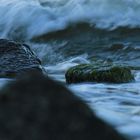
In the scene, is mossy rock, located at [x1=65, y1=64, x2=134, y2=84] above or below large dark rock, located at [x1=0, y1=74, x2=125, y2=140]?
above

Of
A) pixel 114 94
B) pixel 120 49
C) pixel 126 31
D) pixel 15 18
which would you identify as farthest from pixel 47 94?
pixel 15 18

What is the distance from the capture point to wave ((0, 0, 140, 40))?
1278 centimetres

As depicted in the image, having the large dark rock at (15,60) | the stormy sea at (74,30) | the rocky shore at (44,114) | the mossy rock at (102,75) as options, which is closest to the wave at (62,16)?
the stormy sea at (74,30)

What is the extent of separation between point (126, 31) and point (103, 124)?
397 inches

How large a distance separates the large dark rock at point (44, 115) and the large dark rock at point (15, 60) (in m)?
4.87

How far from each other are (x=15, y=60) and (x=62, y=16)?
19.7 feet

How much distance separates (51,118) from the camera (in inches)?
83.3

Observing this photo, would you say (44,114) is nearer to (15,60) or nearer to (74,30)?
(15,60)

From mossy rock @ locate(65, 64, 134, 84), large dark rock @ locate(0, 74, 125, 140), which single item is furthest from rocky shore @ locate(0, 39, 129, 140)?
mossy rock @ locate(65, 64, 134, 84)

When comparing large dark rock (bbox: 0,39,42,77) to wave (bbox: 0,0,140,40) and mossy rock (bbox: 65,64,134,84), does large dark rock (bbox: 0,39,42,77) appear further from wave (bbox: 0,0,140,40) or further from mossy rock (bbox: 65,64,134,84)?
wave (bbox: 0,0,140,40)

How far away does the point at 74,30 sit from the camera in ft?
42.1

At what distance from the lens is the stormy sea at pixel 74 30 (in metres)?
10.3

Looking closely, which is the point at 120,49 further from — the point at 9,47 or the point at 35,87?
the point at 35,87

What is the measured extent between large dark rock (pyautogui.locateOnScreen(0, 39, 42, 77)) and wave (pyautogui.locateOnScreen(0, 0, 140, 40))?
15.5 feet
